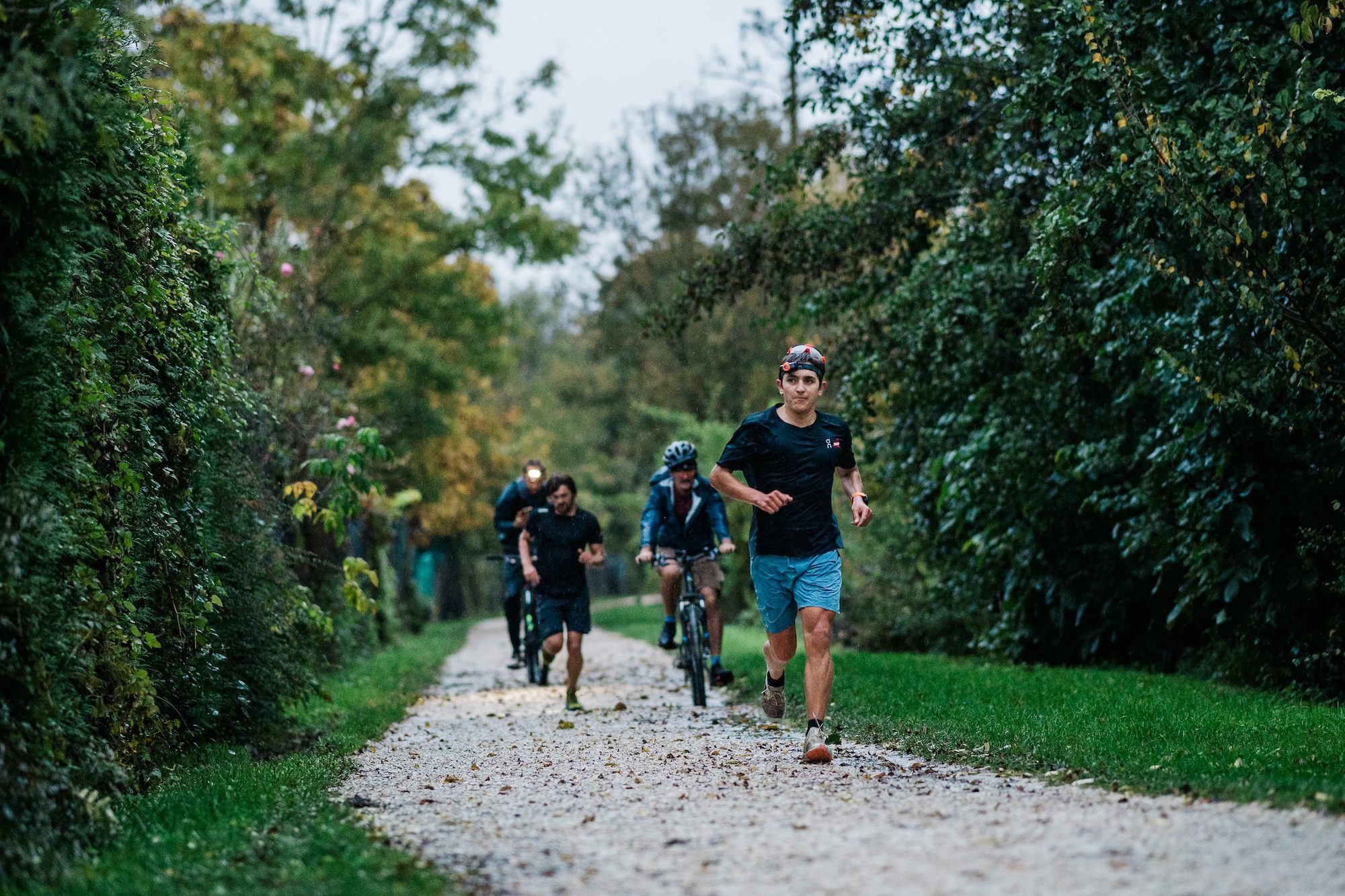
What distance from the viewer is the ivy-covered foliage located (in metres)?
8.95

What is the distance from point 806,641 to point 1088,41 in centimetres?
418

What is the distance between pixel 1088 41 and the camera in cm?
861

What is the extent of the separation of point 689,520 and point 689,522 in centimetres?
3

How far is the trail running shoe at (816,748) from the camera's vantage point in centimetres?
746

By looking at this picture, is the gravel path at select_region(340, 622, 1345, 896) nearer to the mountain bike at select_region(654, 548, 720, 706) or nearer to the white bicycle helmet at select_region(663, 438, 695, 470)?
the mountain bike at select_region(654, 548, 720, 706)

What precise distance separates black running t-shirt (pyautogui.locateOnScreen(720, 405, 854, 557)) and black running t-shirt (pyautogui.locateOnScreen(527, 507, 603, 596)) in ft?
12.3

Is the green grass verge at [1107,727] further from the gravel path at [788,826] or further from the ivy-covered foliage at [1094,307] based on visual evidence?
the ivy-covered foliage at [1094,307]

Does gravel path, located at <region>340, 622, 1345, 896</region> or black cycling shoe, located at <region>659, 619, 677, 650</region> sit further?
black cycling shoe, located at <region>659, 619, 677, 650</region>

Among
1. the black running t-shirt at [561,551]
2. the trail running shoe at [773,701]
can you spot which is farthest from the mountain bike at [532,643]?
the trail running shoe at [773,701]

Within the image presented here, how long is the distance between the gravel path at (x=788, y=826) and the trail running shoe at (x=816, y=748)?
142 millimetres

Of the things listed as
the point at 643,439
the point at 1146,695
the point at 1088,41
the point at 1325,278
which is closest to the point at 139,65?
the point at 1088,41

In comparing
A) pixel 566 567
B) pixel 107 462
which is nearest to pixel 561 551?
pixel 566 567

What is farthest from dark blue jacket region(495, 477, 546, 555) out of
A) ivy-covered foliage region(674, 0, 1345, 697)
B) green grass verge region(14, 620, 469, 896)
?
green grass verge region(14, 620, 469, 896)

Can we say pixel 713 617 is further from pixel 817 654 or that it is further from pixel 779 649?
pixel 817 654
